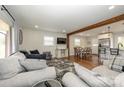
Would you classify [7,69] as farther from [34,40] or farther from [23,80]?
[34,40]

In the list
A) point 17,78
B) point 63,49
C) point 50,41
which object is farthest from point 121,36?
point 17,78

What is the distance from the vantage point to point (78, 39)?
9742mm

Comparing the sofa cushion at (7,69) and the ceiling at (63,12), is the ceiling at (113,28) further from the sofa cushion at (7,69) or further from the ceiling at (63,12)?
the sofa cushion at (7,69)

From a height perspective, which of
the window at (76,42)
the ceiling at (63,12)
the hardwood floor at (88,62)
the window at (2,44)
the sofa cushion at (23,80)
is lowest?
the hardwood floor at (88,62)

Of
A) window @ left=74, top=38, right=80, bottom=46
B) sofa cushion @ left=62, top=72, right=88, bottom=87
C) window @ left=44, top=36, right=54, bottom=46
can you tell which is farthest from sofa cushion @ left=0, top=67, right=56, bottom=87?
window @ left=74, top=38, right=80, bottom=46

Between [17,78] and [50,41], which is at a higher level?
[50,41]

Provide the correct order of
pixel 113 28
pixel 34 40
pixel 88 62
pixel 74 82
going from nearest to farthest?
pixel 74 82
pixel 88 62
pixel 113 28
pixel 34 40

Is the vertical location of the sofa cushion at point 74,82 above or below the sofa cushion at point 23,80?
above

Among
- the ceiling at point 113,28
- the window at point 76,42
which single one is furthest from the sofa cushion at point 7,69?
the window at point 76,42

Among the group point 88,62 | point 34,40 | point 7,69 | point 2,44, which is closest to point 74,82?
point 7,69

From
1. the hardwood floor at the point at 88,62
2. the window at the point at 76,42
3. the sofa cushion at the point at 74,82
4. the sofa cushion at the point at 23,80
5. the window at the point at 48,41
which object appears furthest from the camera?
the window at the point at 76,42
